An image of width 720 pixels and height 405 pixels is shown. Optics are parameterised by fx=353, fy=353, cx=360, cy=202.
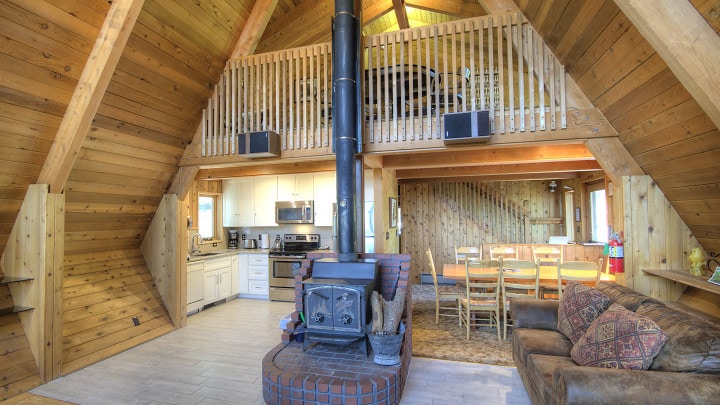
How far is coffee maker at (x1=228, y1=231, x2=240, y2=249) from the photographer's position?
21.4 ft

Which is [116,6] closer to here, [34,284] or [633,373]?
[34,284]

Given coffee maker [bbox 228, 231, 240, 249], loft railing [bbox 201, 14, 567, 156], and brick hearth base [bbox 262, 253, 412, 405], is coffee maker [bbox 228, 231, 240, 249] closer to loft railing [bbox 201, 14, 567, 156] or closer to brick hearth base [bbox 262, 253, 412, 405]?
loft railing [bbox 201, 14, 567, 156]

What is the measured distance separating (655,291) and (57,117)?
5.28 m

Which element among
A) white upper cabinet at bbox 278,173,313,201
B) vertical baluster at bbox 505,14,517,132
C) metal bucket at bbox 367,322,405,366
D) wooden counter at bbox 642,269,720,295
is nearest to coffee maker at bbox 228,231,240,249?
white upper cabinet at bbox 278,173,313,201

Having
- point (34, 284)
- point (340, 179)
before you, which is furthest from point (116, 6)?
point (34, 284)

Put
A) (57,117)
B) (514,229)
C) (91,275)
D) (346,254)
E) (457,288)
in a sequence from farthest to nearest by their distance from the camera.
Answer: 1. (514,229)
2. (457,288)
3. (91,275)
4. (346,254)
5. (57,117)

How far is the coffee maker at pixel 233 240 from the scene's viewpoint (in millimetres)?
6512

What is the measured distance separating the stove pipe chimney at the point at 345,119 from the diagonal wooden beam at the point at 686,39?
6.83 feet

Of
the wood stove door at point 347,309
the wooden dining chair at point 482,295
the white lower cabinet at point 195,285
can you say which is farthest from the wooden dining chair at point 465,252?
the white lower cabinet at point 195,285

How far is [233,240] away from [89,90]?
13.2ft

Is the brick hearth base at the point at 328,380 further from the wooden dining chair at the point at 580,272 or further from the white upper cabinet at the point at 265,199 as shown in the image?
the white upper cabinet at the point at 265,199

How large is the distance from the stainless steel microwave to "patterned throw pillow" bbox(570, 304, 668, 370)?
167 inches

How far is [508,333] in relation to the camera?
4.05m

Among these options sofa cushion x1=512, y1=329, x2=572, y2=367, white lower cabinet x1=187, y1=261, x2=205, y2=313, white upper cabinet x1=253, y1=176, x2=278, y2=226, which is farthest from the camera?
white upper cabinet x1=253, y1=176, x2=278, y2=226
